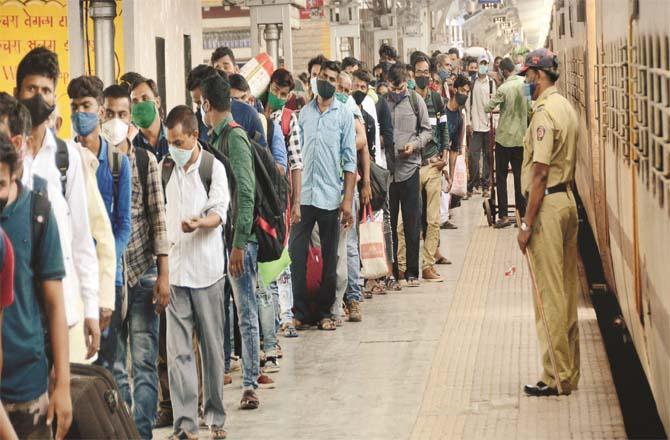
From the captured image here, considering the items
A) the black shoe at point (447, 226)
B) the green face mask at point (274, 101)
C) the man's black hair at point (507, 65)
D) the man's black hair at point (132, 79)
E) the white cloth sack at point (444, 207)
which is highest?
the man's black hair at point (507, 65)

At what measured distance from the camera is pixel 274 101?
9227 mm

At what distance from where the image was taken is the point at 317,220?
10.0 meters

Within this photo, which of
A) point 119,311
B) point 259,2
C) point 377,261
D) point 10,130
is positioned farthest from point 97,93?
point 259,2

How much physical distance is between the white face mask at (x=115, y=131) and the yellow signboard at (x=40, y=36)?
17.0ft

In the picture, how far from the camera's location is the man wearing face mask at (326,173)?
984 cm

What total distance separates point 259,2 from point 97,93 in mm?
14957

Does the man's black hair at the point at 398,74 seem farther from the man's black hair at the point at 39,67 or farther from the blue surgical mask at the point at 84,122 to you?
the man's black hair at the point at 39,67

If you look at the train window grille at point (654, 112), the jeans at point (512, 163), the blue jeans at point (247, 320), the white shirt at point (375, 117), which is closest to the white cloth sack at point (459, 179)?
the jeans at point (512, 163)

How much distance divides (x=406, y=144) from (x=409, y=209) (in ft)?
1.86

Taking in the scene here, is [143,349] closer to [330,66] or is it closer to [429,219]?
[330,66]

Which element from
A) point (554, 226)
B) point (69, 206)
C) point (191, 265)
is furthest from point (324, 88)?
point (69, 206)

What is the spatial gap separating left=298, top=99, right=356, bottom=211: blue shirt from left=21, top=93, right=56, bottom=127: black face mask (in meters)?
5.10

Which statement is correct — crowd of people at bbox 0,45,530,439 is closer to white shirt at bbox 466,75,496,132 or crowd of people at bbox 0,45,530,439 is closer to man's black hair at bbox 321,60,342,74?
man's black hair at bbox 321,60,342,74

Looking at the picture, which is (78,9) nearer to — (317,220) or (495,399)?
(317,220)
